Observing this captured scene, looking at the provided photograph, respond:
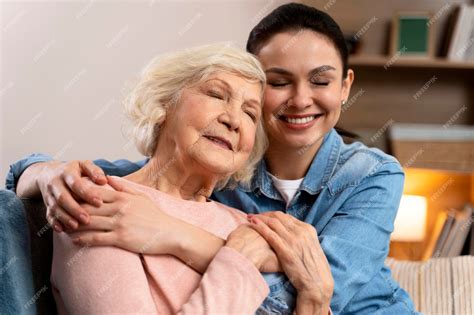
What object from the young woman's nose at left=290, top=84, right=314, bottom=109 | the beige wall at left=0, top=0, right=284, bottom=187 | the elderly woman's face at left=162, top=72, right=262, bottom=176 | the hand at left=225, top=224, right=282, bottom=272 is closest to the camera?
the hand at left=225, top=224, right=282, bottom=272

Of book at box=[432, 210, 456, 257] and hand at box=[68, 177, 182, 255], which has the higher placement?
hand at box=[68, 177, 182, 255]

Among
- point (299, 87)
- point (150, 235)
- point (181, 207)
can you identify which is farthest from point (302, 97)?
point (150, 235)

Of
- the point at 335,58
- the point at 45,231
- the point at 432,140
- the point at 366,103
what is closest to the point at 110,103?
the point at 366,103

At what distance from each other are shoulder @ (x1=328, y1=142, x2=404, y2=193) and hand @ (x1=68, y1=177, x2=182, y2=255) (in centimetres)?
56

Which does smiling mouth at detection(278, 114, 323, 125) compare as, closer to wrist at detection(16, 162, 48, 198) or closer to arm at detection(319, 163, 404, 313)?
arm at detection(319, 163, 404, 313)

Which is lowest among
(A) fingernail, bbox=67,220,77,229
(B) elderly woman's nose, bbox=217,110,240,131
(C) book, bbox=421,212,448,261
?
(C) book, bbox=421,212,448,261

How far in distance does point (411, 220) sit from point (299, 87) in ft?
6.94

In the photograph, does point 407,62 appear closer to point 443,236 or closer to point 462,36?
point 462,36

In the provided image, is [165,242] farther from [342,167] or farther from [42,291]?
[342,167]

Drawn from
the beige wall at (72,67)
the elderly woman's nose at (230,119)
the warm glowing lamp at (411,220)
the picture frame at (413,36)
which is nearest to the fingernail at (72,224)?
the elderly woman's nose at (230,119)

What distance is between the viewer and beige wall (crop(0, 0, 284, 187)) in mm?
3469

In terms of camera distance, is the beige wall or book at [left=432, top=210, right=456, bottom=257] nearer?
the beige wall

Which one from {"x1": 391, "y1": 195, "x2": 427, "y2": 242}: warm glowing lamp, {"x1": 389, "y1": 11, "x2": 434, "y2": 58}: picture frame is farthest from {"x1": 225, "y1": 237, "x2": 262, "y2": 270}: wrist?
{"x1": 389, "y1": 11, "x2": 434, "y2": 58}: picture frame

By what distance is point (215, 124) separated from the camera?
4.63 feet
